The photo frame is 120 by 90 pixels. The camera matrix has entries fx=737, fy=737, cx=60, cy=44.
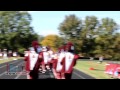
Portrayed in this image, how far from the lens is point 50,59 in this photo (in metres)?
15.4

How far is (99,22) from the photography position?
50.8ft

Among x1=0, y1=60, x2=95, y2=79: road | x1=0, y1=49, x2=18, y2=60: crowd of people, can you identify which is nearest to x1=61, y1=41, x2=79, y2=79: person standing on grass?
x1=0, y1=60, x2=95, y2=79: road

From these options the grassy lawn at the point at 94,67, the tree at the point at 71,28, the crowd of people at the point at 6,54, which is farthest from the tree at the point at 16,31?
the grassy lawn at the point at 94,67

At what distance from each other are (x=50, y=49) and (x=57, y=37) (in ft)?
0.96

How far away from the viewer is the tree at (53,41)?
1538 centimetres

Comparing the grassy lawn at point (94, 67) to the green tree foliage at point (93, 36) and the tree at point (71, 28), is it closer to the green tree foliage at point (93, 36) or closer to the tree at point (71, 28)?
the green tree foliage at point (93, 36)

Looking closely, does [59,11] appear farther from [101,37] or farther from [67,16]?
[101,37]

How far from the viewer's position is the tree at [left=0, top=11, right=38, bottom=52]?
15.4m

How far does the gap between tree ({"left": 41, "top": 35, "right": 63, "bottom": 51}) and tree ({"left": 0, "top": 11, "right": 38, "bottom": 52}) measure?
224 mm

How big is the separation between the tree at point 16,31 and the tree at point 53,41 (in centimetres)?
22

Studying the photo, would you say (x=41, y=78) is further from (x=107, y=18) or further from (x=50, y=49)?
(x=107, y=18)

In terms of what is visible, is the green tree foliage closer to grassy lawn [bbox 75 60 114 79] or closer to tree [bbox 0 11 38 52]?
grassy lawn [bbox 75 60 114 79]
